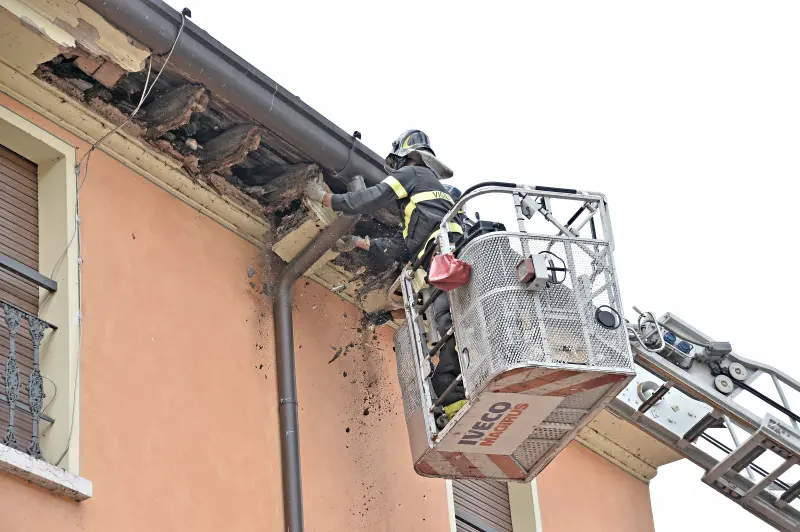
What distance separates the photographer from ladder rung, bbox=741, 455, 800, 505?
9.51 meters

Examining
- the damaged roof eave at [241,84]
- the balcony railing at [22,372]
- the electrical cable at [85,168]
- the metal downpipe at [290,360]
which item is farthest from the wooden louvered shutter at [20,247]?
the metal downpipe at [290,360]

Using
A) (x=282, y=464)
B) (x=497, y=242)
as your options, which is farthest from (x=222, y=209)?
(x=497, y=242)

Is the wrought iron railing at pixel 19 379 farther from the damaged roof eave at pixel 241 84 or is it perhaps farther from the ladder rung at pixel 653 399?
the ladder rung at pixel 653 399

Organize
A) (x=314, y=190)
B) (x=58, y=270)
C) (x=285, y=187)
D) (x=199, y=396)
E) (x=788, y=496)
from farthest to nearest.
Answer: (x=788, y=496) → (x=285, y=187) → (x=314, y=190) → (x=199, y=396) → (x=58, y=270)

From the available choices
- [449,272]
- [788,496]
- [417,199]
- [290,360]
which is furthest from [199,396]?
[788,496]

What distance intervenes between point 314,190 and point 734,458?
Answer: 3.87 meters

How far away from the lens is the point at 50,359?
22.8 feet

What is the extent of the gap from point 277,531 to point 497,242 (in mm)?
2278

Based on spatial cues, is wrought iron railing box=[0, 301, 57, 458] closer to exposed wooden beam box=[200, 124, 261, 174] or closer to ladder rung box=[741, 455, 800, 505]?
exposed wooden beam box=[200, 124, 261, 174]

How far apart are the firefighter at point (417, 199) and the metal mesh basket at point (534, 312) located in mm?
473

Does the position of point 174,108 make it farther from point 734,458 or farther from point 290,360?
point 734,458

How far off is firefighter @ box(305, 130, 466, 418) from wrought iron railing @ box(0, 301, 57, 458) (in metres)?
2.20

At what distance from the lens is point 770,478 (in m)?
9.63

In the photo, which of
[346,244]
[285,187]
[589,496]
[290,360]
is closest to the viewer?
[290,360]
